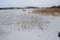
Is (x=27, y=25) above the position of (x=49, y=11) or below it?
below

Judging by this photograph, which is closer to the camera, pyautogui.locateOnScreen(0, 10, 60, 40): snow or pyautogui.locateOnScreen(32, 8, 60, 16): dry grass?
pyautogui.locateOnScreen(0, 10, 60, 40): snow

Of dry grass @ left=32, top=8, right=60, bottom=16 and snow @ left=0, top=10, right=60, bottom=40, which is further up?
dry grass @ left=32, top=8, right=60, bottom=16

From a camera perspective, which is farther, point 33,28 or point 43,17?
point 43,17

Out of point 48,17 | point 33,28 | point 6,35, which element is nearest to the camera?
point 6,35

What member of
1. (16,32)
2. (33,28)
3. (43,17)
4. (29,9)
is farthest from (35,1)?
(16,32)

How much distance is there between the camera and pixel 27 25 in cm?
148

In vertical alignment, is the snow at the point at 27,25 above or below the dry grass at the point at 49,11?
below

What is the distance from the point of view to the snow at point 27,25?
4.17ft

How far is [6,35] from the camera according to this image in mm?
1282

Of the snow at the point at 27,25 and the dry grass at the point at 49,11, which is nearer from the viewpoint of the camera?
the snow at the point at 27,25

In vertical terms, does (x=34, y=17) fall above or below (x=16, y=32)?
above

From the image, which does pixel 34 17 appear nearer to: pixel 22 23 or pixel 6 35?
pixel 22 23

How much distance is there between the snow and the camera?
127cm

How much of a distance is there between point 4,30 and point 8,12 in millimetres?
279
